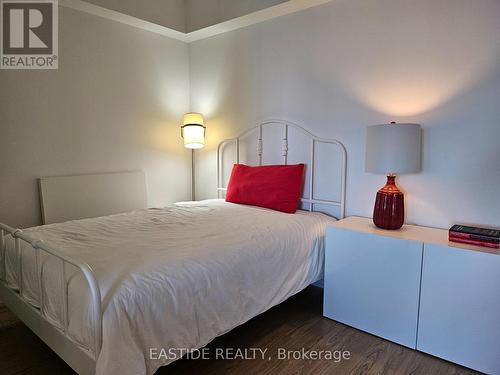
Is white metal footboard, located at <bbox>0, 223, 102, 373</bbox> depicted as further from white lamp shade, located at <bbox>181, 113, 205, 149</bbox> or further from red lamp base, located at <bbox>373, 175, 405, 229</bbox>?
white lamp shade, located at <bbox>181, 113, 205, 149</bbox>

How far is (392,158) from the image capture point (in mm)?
2074

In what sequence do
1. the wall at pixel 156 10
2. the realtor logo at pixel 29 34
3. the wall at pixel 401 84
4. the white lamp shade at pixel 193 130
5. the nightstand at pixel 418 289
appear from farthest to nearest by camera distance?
the white lamp shade at pixel 193 130 < the wall at pixel 156 10 < the realtor logo at pixel 29 34 < the wall at pixel 401 84 < the nightstand at pixel 418 289

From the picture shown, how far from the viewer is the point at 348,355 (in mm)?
1901

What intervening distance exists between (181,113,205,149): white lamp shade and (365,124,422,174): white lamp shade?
1.86 m

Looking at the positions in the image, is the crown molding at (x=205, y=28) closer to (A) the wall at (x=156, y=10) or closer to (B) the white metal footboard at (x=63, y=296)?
(A) the wall at (x=156, y=10)

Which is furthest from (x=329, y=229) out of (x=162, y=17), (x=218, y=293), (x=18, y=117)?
(x=162, y=17)

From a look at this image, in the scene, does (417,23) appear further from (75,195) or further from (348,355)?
(75,195)

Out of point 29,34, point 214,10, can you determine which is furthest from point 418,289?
point 29,34

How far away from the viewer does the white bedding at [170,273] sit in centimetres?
130

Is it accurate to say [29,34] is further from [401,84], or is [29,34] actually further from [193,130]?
[401,84]

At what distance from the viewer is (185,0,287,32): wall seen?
10.4 feet

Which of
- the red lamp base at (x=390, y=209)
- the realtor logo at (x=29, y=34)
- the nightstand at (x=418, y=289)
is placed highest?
the realtor logo at (x=29, y=34)

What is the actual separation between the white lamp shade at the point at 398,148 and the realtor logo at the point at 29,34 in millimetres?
2515

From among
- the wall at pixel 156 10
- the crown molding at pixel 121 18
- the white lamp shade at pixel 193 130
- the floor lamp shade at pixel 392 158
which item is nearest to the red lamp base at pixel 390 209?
the floor lamp shade at pixel 392 158
